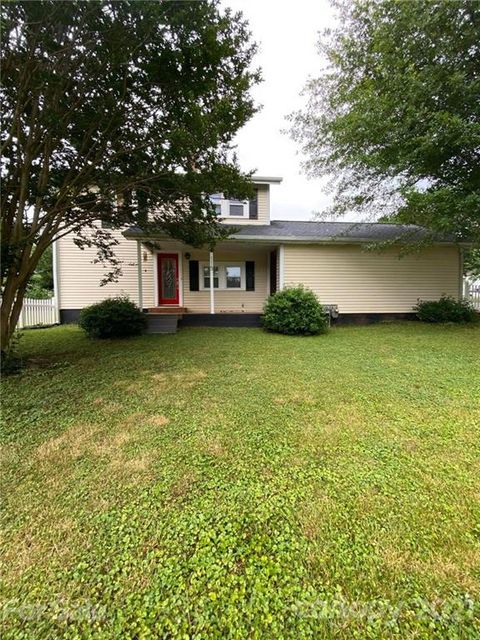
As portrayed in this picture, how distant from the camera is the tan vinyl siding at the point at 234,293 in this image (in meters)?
11.4

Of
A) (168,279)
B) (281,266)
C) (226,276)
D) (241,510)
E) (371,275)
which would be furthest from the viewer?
(226,276)

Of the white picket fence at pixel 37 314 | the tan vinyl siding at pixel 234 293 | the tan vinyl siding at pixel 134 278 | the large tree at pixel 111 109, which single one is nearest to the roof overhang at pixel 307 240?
the tan vinyl siding at pixel 134 278

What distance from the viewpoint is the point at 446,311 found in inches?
381

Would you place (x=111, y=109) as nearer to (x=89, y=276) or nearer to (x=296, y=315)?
(x=296, y=315)

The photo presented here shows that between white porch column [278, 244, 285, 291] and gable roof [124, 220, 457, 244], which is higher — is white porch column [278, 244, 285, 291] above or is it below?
below

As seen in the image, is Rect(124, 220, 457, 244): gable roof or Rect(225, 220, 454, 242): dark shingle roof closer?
Rect(124, 220, 457, 244): gable roof

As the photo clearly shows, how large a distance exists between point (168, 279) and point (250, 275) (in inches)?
128

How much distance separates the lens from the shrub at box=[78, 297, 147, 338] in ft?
25.5

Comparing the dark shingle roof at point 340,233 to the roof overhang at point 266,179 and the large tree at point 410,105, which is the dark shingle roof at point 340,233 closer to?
the large tree at point 410,105

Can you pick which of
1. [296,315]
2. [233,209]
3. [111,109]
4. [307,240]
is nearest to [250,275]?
[233,209]

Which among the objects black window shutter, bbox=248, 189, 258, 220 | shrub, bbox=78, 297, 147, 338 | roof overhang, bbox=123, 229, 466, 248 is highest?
black window shutter, bbox=248, 189, 258, 220

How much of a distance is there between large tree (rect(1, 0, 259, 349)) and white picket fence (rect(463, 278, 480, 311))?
971cm

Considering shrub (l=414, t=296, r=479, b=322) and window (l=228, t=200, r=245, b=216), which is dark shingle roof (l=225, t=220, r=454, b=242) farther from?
shrub (l=414, t=296, r=479, b=322)

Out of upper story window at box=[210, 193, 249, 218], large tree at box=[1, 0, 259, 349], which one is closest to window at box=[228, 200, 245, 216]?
upper story window at box=[210, 193, 249, 218]
